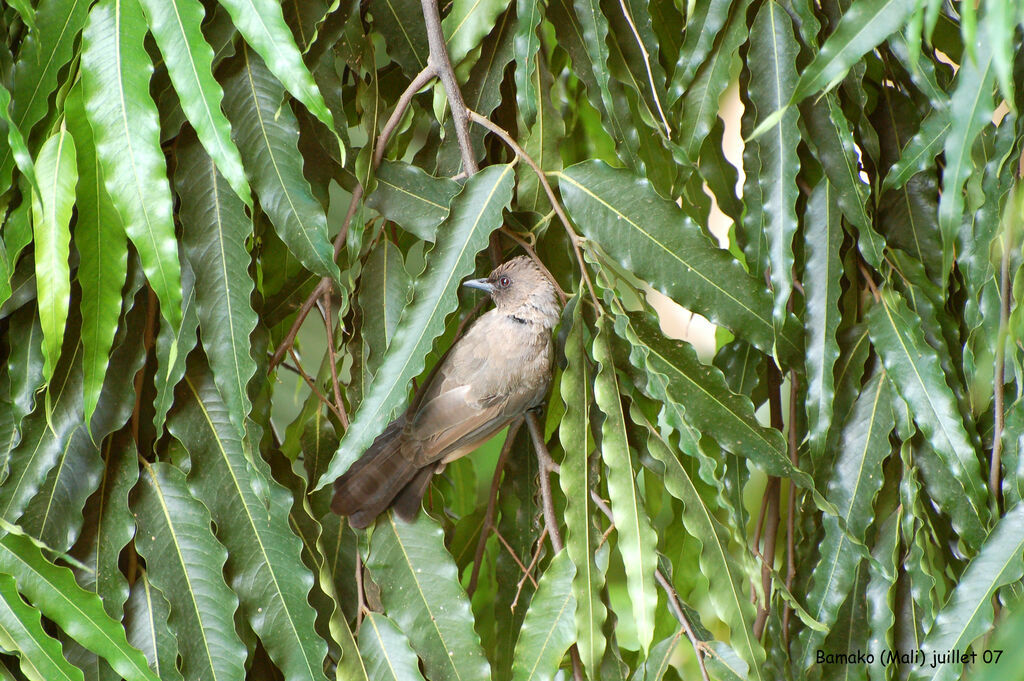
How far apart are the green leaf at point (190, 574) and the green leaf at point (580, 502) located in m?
0.50

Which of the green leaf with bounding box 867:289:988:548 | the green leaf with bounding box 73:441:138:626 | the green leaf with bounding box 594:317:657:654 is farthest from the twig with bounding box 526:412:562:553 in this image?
the green leaf with bounding box 73:441:138:626

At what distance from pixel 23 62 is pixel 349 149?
0.48 m

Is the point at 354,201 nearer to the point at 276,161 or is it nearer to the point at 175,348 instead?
the point at 276,161

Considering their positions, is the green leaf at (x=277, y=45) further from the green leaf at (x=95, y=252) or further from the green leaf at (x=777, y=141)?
the green leaf at (x=777, y=141)

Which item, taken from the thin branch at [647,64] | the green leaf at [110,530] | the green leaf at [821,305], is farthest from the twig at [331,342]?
the green leaf at [821,305]

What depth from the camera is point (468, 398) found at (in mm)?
1541

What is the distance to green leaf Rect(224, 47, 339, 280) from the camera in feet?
4.11

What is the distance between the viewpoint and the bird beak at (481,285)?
146 centimetres

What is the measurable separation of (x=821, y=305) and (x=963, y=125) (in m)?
0.41

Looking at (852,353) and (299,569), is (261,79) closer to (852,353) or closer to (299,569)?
(299,569)

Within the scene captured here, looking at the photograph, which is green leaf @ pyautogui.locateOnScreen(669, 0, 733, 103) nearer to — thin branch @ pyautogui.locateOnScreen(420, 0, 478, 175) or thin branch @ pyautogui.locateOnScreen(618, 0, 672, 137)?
thin branch @ pyautogui.locateOnScreen(618, 0, 672, 137)

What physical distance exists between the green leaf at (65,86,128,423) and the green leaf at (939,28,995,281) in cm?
108

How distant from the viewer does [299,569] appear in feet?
4.19

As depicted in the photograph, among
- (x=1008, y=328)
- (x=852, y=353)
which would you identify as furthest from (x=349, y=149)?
(x=1008, y=328)
